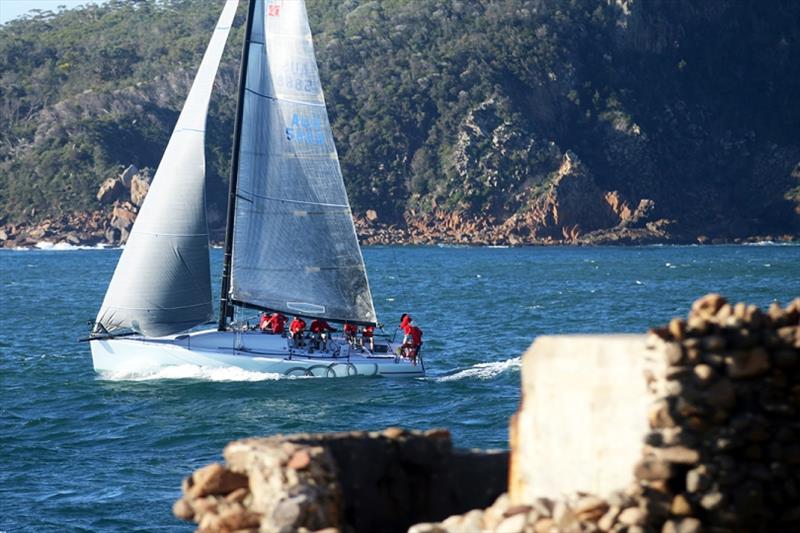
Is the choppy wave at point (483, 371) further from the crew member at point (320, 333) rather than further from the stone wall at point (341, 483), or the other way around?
the stone wall at point (341, 483)

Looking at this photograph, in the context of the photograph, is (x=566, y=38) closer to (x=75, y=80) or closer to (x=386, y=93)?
(x=386, y=93)

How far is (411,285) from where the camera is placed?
2864 inches

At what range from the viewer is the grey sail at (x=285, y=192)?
32.6 m

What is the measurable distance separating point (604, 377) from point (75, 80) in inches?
6632

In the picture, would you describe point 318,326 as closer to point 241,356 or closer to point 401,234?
point 241,356

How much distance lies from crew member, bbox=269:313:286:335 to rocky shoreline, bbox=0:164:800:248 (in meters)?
103

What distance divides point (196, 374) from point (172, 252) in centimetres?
240

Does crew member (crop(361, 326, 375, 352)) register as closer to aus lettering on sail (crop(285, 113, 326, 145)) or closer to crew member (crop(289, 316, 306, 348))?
crew member (crop(289, 316, 306, 348))

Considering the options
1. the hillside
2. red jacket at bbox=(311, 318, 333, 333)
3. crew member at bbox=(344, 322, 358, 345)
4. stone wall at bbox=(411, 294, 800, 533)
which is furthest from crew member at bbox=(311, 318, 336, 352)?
the hillside

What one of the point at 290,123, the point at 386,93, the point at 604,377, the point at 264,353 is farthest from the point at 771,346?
→ the point at 386,93

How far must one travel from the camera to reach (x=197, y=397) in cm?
2875

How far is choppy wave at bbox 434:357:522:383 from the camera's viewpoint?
1223 inches

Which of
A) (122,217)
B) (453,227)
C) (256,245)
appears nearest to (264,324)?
(256,245)

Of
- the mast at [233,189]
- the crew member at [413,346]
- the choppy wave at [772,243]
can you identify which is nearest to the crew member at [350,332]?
the crew member at [413,346]
